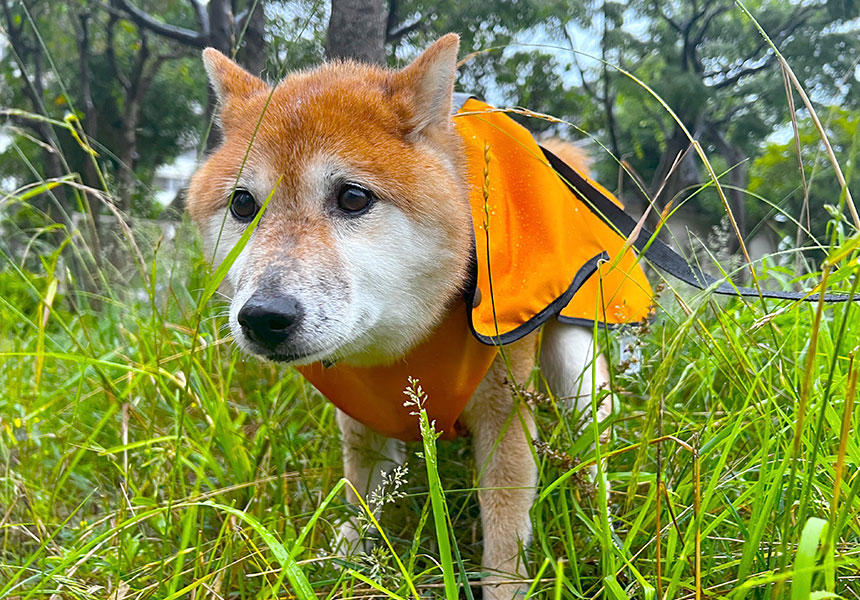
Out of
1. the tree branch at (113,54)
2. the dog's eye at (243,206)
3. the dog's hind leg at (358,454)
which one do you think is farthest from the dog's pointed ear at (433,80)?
the tree branch at (113,54)

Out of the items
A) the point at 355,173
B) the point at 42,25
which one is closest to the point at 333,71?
the point at 355,173

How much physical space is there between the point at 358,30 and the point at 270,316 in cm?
122

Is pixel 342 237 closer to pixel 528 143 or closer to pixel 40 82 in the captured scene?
pixel 528 143

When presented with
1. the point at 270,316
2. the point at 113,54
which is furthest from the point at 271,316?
the point at 113,54

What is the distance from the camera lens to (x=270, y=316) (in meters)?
1.13

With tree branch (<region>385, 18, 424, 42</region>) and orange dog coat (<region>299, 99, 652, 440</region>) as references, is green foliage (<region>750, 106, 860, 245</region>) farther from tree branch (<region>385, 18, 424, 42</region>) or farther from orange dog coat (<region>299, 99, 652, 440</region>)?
tree branch (<region>385, 18, 424, 42</region>)

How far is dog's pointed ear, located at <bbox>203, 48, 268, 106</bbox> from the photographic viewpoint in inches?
62.4

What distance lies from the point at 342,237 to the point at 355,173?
150 mm

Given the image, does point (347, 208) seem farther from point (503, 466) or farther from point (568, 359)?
point (568, 359)

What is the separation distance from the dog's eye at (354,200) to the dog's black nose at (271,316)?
11.7 inches

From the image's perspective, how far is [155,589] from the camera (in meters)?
1.27

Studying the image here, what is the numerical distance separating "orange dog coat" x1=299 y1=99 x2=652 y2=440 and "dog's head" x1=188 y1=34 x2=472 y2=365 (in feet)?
0.20

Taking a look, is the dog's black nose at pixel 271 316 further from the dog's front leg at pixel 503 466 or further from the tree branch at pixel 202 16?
the tree branch at pixel 202 16

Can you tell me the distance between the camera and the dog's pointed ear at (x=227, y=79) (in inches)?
62.4
